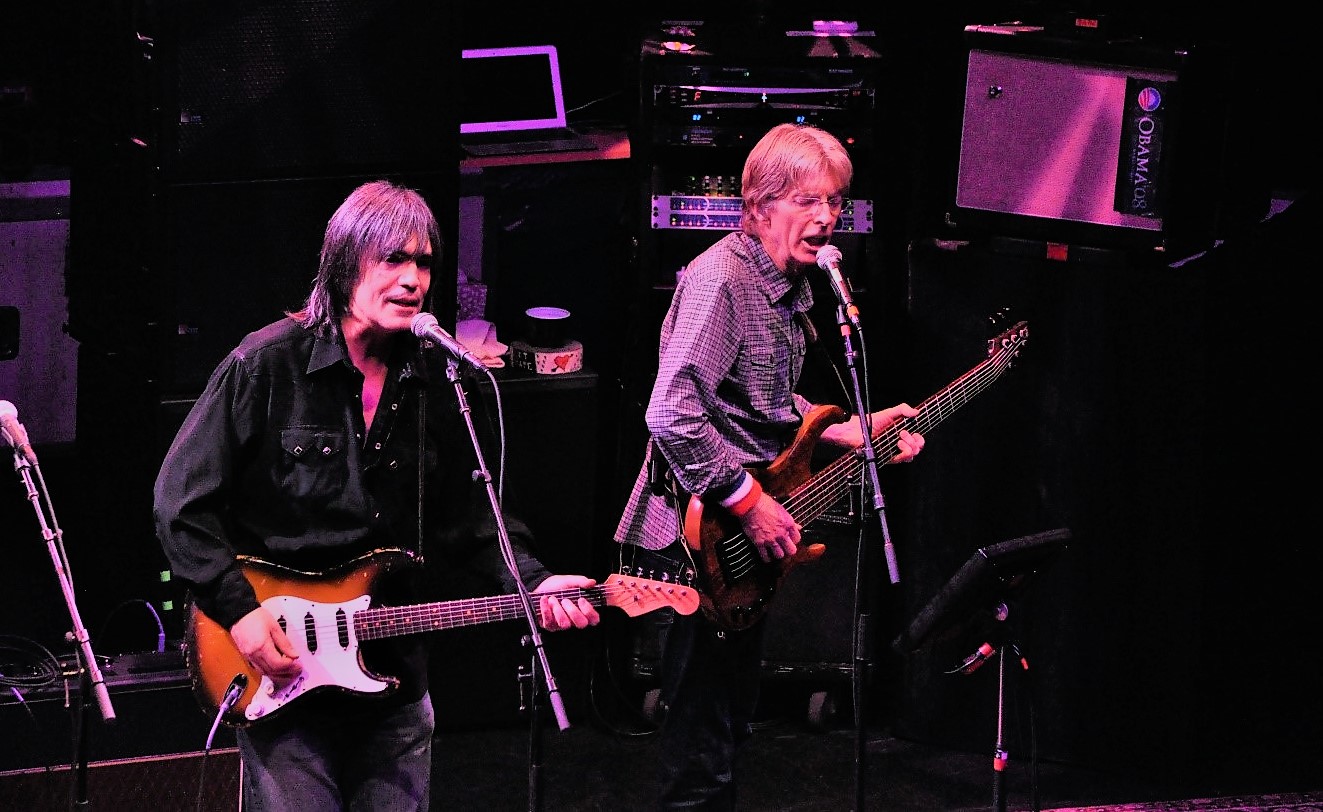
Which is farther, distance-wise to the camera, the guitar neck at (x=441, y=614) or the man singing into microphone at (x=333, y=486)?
the guitar neck at (x=441, y=614)

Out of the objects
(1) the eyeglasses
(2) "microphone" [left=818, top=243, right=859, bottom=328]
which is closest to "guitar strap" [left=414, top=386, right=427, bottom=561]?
(2) "microphone" [left=818, top=243, right=859, bottom=328]

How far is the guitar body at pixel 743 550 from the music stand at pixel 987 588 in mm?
383

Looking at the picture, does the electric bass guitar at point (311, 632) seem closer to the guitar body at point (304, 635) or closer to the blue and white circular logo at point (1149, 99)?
the guitar body at point (304, 635)

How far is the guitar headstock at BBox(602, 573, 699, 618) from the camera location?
12.1ft

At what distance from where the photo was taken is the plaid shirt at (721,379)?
4.04 m

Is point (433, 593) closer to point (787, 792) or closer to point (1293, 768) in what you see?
point (787, 792)

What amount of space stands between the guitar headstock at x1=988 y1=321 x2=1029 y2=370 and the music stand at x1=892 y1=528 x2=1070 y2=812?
3.35ft

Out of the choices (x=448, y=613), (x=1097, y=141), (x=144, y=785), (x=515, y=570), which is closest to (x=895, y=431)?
(x=1097, y=141)

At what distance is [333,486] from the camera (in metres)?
3.43

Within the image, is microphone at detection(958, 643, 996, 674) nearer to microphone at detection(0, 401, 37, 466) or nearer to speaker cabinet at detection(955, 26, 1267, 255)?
speaker cabinet at detection(955, 26, 1267, 255)

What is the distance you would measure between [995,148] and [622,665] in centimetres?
214

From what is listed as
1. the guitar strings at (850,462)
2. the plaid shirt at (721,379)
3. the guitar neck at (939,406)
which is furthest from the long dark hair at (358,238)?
the guitar neck at (939,406)

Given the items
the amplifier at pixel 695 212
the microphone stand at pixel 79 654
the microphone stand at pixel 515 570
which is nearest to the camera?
the microphone stand at pixel 515 570

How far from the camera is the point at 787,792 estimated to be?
5.46 m
